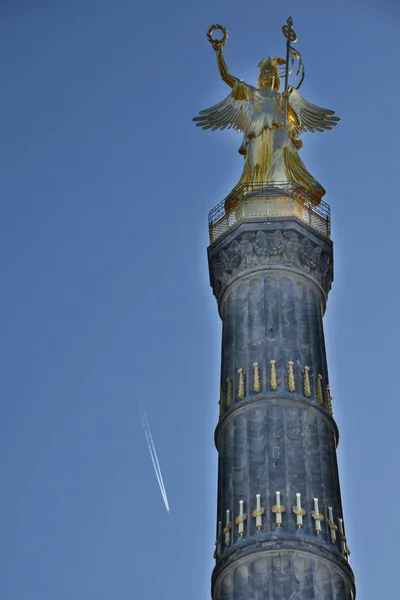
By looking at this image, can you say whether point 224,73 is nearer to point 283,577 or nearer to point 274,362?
point 274,362

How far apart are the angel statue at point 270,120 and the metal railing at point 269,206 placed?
1.18ft

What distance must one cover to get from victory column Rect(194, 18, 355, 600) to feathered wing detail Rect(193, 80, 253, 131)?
56 mm

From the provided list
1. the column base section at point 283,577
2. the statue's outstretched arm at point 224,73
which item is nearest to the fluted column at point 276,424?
the column base section at point 283,577

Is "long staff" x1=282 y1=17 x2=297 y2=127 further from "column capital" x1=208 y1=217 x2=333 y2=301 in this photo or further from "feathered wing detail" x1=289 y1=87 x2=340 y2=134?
"column capital" x1=208 y1=217 x2=333 y2=301

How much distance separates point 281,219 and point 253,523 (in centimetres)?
1304

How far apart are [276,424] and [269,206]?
10184 millimetres

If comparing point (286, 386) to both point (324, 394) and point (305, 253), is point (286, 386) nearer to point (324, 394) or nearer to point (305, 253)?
point (324, 394)

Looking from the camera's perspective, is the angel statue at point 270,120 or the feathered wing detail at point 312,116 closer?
the angel statue at point 270,120

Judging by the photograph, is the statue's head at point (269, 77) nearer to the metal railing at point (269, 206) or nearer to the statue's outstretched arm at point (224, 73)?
the statue's outstretched arm at point (224, 73)

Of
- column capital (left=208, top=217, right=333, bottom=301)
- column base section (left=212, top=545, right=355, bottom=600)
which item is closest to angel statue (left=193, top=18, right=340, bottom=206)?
column capital (left=208, top=217, right=333, bottom=301)

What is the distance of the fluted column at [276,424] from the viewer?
117 ft

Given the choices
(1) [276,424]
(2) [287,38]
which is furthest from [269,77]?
(1) [276,424]

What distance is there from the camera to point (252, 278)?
1722 inches

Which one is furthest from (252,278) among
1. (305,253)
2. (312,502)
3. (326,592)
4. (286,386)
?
(326,592)
